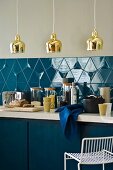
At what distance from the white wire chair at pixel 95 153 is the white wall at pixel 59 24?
3.09 feet

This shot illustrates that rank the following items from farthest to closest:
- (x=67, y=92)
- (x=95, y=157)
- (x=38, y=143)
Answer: (x=67, y=92)
(x=38, y=143)
(x=95, y=157)

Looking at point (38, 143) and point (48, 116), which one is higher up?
point (48, 116)

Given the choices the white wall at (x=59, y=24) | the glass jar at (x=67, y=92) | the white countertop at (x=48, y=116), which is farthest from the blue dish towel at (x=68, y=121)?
the white wall at (x=59, y=24)

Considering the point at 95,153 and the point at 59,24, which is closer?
the point at 95,153

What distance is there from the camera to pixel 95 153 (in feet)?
10.3

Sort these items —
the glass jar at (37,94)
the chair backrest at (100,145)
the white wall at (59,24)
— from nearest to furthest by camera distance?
the chair backrest at (100,145) → the white wall at (59,24) → the glass jar at (37,94)

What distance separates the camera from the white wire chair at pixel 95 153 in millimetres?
2990

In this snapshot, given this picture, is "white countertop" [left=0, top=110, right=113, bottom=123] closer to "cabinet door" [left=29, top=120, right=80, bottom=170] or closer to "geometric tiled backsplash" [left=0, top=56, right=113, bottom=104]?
"cabinet door" [left=29, top=120, right=80, bottom=170]

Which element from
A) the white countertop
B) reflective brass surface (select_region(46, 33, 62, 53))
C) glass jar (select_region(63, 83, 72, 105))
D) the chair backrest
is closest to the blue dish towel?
the white countertop

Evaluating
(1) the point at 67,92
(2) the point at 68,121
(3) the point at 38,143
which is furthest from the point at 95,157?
(1) the point at 67,92

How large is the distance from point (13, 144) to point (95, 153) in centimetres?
93

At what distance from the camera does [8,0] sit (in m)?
4.29

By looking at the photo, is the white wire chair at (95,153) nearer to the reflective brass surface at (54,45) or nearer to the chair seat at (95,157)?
the chair seat at (95,157)

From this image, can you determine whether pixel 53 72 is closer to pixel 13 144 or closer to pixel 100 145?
pixel 13 144
